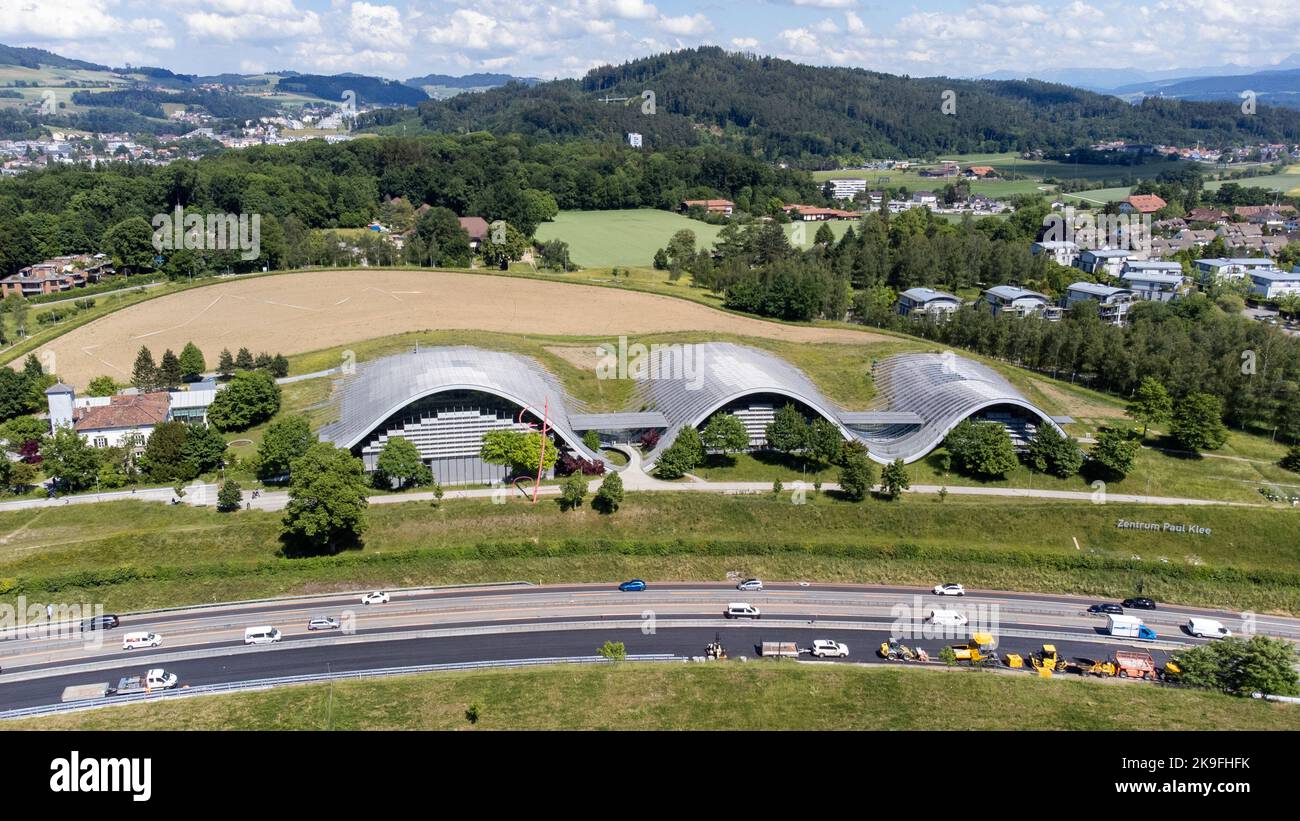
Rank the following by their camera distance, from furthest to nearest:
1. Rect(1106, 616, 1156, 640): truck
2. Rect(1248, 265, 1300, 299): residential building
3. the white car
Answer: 1. Rect(1248, 265, 1300, 299): residential building
2. Rect(1106, 616, 1156, 640): truck
3. the white car

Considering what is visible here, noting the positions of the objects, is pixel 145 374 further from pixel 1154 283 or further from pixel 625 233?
pixel 1154 283

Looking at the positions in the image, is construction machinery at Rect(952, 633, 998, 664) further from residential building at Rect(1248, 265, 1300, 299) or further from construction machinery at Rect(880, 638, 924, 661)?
residential building at Rect(1248, 265, 1300, 299)

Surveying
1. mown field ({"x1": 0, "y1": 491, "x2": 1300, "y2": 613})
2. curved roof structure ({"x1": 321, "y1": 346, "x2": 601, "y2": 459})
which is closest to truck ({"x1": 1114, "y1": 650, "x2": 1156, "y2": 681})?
mown field ({"x1": 0, "y1": 491, "x2": 1300, "y2": 613})

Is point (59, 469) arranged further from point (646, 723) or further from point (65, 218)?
point (65, 218)

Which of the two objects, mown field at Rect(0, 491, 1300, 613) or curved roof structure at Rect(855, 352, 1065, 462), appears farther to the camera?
curved roof structure at Rect(855, 352, 1065, 462)

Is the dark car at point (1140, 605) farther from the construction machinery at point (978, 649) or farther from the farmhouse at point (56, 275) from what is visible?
the farmhouse at point (56, 275)

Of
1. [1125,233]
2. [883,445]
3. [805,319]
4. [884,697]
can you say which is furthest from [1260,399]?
[1125,233]

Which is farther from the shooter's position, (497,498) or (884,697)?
(497,498)
